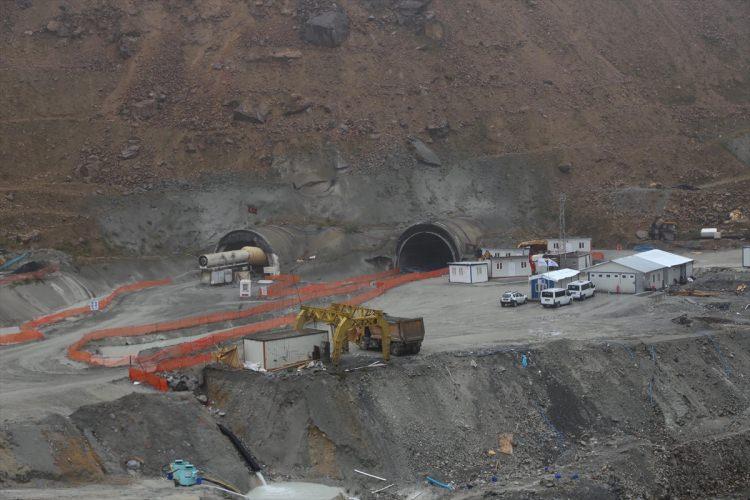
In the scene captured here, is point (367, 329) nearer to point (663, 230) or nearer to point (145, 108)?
point (663, 230)

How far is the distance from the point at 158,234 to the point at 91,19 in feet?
85.7

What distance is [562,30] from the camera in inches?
3263

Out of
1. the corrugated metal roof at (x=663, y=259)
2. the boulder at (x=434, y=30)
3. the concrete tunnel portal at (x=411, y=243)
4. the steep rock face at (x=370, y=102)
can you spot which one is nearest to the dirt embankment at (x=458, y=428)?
the corrugated metal roof at (x=663, y=259)

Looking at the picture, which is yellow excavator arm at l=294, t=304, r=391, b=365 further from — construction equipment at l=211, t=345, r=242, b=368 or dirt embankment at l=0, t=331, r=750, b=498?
construction equipment at l=211, t=345, r=242, b=368

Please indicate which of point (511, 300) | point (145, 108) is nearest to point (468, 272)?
point (511, 300)

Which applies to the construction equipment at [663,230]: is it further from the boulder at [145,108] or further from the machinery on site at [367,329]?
the boulder at [145,108]

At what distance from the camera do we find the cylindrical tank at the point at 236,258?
53.4 m

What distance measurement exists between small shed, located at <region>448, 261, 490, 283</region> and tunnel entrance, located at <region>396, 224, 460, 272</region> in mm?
3455

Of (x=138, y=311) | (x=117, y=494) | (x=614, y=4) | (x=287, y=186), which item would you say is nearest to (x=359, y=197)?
(x=287, y=186)

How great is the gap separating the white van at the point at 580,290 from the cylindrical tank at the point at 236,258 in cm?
1927

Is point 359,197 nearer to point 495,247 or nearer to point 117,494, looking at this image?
point 495,247

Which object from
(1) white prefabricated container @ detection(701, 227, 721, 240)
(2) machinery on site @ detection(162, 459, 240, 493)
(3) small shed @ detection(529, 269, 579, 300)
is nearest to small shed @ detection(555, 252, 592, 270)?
(3) small shed @ detection(529, 269, 579, 300)

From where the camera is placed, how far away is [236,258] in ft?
180

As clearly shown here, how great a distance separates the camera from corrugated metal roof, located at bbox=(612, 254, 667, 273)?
4685 centimetres
